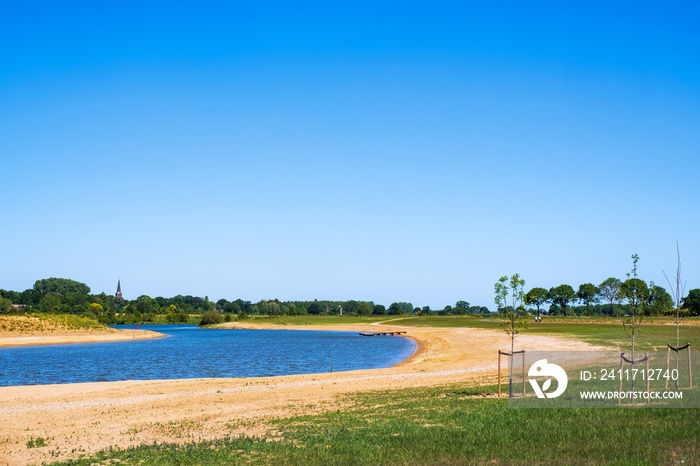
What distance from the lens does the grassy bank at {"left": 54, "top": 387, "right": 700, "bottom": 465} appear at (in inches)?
436

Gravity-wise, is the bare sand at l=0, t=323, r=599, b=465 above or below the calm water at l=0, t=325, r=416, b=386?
above

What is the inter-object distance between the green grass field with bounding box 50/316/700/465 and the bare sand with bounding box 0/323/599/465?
208 centimetres

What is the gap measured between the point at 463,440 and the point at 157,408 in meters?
15.3

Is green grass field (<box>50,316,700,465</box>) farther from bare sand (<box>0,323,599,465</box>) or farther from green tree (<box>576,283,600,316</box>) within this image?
green tree (<box>576,283,600,316</box>)

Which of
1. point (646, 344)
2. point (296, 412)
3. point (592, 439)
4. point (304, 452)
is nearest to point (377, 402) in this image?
point (296, 412)

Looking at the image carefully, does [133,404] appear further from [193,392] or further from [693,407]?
[693,407]

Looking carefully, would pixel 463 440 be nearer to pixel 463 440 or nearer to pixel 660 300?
pixel 463 440

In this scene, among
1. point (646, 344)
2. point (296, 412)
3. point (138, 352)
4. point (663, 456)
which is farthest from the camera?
point (138, 352)

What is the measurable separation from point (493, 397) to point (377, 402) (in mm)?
4513

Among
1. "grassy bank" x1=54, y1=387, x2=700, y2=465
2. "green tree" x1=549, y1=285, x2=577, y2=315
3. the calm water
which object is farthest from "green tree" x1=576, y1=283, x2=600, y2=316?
"grassy bank" x1=54, y1=387, x2=700, y2=465

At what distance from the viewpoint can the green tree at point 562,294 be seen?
602 ft

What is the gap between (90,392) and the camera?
30.2 metres

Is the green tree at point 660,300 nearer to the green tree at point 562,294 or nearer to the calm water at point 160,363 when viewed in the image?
the calm water at point 160,363

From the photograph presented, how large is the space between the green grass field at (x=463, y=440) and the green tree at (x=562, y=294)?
588ft
